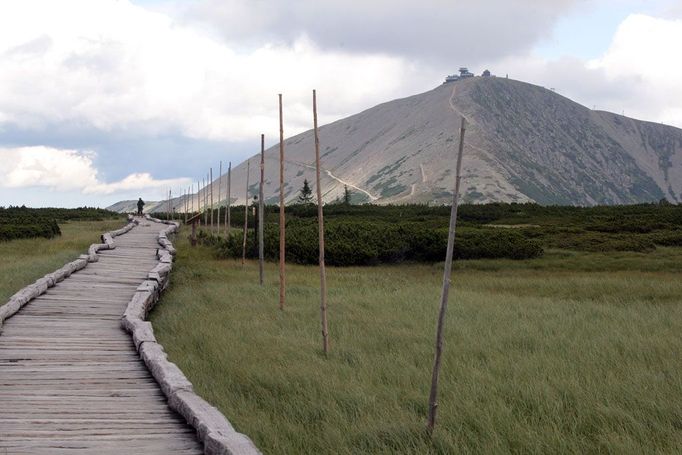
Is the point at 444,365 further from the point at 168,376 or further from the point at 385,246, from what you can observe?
the point at 385,246

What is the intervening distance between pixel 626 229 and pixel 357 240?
18.7 meters

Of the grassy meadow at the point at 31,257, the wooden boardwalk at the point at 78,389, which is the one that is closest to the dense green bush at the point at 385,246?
the grassy meadow at the point at 31,257

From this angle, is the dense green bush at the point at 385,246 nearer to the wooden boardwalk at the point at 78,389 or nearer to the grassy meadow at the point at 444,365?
the grassy meadow at the point at 444,365

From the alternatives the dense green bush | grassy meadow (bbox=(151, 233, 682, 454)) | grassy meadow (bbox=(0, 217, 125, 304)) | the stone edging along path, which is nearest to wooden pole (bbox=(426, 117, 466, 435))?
grassy meadow (bbox=(151, 233, 682, 454))

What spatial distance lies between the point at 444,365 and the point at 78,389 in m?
5.09

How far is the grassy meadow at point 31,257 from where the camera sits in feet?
63.9

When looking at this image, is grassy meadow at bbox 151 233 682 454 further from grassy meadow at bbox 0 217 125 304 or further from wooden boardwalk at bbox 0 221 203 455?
grassy meadow at bbox 0 217 125 304

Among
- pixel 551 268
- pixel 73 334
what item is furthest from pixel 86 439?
pixel 551 268

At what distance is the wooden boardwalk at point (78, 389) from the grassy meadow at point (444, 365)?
0.88 meters

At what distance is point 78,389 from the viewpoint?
900cm

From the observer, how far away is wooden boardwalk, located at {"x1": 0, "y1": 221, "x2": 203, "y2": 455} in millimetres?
7020

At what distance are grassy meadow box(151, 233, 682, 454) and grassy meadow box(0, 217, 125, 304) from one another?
3.81 meters

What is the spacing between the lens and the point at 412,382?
33.3 feet

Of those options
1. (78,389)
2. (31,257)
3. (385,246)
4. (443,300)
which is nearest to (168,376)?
(78,389)
